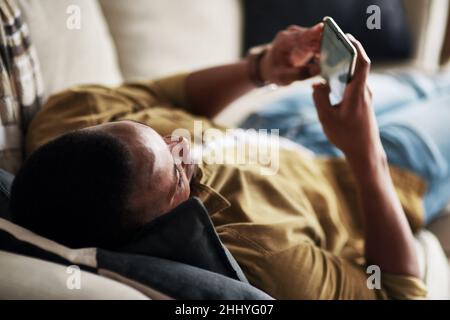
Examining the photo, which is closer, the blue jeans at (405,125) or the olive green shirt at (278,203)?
the olive green shirt at (278,203)

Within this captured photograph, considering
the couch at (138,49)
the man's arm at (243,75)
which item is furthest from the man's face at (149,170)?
the man's arm at (243,75)

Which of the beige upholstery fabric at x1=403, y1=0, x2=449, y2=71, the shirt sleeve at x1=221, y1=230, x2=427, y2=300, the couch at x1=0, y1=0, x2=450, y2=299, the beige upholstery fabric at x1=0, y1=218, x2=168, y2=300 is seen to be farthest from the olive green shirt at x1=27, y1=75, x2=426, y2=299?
the beige upholstery fabric at x1=403, y1=0, x2=449, y2=71

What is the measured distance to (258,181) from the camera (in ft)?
2.94

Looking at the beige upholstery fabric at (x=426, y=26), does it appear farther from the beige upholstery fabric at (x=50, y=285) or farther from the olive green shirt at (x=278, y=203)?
the beige upholstery fabric at (x=50, y=285)

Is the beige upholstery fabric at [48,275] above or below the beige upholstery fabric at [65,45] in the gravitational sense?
below

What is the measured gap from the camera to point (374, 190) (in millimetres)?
869

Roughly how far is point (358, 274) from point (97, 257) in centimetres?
43

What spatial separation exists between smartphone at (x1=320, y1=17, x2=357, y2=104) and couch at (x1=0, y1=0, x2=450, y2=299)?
0.38 meters

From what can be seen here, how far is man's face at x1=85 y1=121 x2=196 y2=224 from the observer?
25.4 inches

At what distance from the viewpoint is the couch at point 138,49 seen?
587mm

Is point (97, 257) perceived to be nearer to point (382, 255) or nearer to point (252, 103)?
point (382, 255)

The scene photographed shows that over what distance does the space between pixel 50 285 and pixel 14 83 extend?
46cm

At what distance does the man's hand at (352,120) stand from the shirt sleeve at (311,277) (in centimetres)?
17

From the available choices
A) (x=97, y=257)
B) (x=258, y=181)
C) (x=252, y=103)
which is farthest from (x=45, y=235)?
(x=252, y=103)
